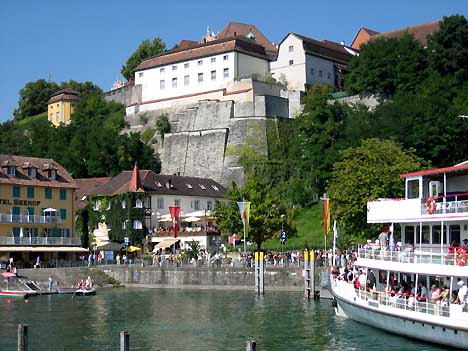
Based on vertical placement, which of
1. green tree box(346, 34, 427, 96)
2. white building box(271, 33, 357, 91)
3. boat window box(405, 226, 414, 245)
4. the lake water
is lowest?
the lake water

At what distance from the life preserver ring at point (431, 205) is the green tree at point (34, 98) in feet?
383

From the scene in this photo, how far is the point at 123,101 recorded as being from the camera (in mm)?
113188

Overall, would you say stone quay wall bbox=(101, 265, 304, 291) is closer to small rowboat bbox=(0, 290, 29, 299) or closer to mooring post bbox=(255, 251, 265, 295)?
mooring post bbox=(255, 251, 265, 295)

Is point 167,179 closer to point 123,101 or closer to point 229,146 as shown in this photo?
point 229,146

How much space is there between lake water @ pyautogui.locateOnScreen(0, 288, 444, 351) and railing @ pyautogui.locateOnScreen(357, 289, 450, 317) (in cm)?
126

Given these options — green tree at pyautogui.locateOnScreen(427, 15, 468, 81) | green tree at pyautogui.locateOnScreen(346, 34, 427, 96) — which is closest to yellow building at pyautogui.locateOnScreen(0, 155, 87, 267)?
green tree at pyautogui.locateOnScreen(346, 34, 427, 96)

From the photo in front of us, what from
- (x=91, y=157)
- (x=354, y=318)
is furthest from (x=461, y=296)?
(x=91, y=157)

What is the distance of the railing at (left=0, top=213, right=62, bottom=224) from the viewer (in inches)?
2498

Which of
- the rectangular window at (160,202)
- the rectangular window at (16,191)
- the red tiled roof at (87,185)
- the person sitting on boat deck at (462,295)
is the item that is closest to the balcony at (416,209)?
the person sitting on boat deck at (462,295)

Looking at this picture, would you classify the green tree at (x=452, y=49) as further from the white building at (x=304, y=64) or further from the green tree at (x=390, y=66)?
the white building at (x=304, y=64)

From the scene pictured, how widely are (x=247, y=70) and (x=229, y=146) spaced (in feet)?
36.2

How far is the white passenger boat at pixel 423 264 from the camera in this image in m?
28.8

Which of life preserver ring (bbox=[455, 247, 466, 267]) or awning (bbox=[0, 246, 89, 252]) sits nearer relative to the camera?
life preserver ring (bbox=[455, 247, 466, 267])

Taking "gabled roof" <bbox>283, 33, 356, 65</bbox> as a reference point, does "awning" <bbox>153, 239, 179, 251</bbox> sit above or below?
below
